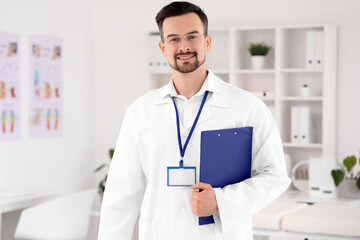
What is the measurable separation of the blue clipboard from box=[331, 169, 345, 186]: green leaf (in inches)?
111

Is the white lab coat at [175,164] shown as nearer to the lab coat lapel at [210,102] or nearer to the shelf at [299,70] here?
the lab coat lapel at [210,102]

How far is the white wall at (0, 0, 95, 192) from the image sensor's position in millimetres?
4453

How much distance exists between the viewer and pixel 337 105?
188 inches

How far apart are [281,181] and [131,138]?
510 mm

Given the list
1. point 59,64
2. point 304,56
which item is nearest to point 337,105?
point 304,56

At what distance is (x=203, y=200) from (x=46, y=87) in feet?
11.4

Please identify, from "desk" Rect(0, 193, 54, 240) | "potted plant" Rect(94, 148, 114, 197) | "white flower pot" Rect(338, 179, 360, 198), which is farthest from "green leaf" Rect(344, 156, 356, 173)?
"desk" Rect(0, 193, 54, 240)

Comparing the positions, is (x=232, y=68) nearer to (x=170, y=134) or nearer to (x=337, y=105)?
(x=337, y=105)

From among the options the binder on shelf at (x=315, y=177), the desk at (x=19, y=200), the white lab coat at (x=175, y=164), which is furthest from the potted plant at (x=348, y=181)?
the white lab coat at (x=175, y=164)

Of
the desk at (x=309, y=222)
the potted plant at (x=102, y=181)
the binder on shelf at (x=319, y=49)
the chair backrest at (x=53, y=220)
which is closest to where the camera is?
the desk at (x=309, y=222)

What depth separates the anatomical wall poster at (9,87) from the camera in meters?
4.31

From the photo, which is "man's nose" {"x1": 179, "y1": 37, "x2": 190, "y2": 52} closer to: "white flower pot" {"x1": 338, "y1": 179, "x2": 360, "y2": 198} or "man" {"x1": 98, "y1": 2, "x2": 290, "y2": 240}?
"man" {"x1": 98, "y1": 2, "x2": 290, "y2": 240}

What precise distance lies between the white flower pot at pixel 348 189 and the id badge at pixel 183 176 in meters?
3.02

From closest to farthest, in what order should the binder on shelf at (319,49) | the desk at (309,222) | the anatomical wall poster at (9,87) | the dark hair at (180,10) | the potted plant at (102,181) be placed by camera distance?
1. the dark hair at (180,10)
2. the desk at (309,222)
3. the anatomical wall poster at (9,87)
4. the binder on shelf at (319,49)
5. the potted plant at (102,181)
